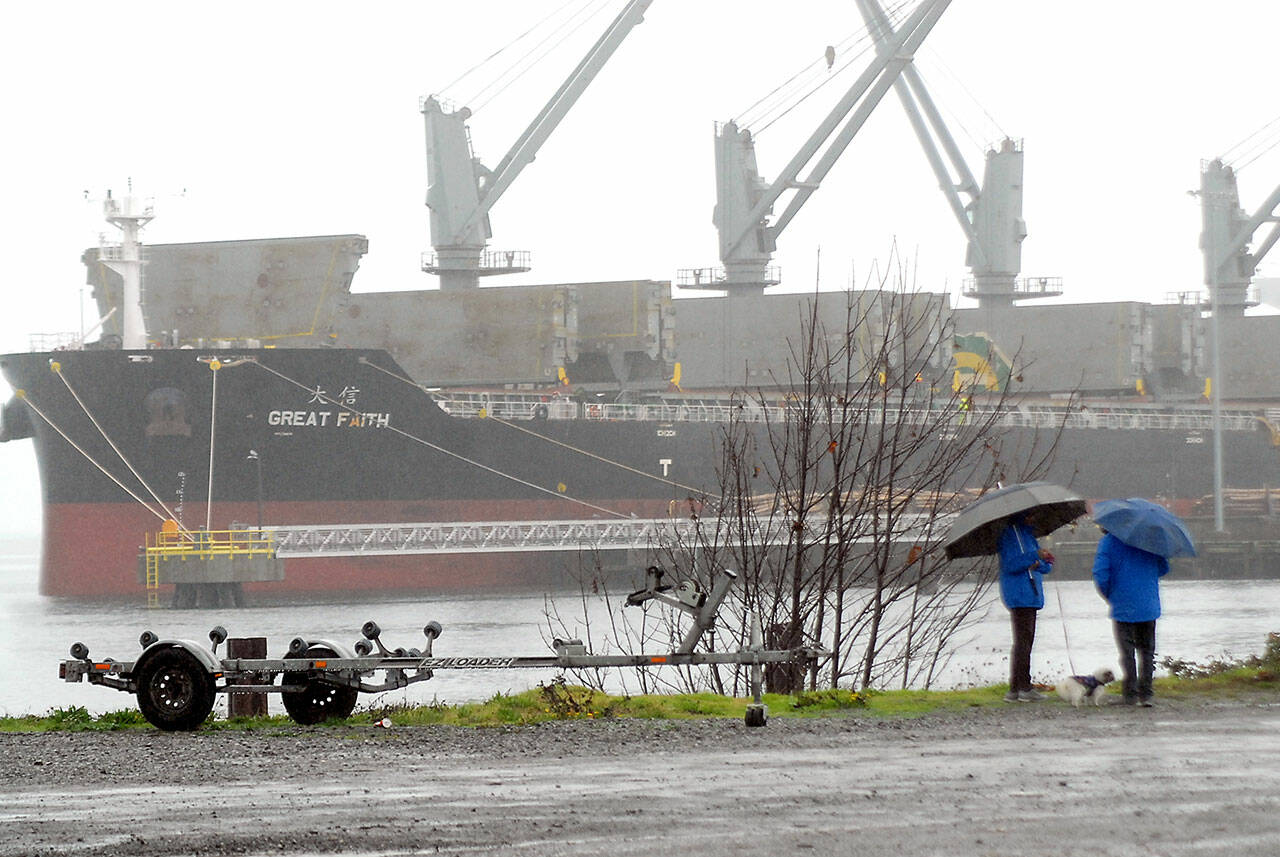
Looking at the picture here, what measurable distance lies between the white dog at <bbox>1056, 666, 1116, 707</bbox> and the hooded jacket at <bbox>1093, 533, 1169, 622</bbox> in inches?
13.9

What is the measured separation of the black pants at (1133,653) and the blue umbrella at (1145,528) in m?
0.43

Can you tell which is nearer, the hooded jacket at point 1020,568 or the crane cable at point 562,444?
the hooded jacket at point 1020,568

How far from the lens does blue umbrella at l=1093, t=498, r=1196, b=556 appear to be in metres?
9.05

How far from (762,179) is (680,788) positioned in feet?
156

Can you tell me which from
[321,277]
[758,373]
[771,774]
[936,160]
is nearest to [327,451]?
[321,277]

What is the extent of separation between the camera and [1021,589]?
31.1ft

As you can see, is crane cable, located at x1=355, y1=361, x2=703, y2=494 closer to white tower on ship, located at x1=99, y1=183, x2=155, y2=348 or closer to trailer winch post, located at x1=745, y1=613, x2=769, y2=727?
white tower on ship, located at x1=99, y1=183, x2=155, y2=348

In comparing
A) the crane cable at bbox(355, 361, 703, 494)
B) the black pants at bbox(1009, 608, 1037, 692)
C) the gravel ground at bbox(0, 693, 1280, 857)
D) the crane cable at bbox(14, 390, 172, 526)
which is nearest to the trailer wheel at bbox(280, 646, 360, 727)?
the gravel ground at bbox(0, 693, 1280, 857)

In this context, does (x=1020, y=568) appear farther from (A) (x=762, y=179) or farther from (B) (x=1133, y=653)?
(A) (x=762, y=179)

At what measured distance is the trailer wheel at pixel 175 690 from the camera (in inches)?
355

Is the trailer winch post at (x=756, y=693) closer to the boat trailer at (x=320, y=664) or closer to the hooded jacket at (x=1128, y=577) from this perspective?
the boat trailer at (x=320, y=664)

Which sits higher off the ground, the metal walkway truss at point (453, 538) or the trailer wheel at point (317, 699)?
the metal walkway truss at point (453, 538)

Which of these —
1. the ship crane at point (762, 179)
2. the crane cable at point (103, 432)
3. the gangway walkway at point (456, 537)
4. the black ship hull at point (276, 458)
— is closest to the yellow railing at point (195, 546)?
the gangway walkway at point (456, 537)

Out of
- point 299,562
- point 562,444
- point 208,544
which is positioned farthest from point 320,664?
point 562,444
